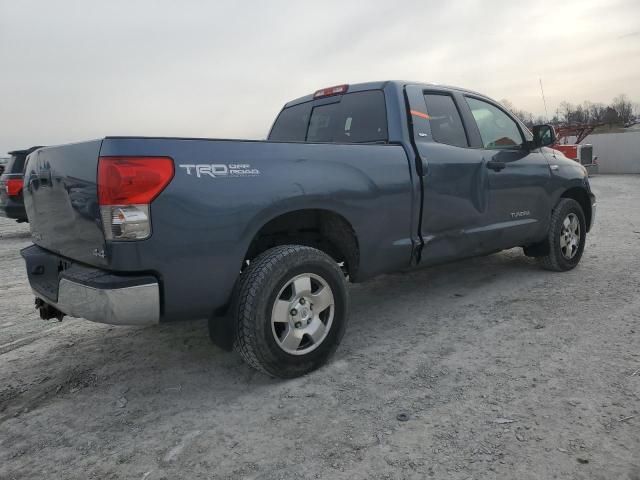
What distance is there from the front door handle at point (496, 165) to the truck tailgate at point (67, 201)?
3203 millimetres

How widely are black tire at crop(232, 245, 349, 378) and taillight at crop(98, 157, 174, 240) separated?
0.65 metres

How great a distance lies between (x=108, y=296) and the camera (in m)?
2.35

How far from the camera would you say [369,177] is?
3289mm

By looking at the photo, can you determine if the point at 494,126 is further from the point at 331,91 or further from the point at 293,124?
the point at 293,124

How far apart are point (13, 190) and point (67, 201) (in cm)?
734

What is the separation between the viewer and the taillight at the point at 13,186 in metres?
8.69

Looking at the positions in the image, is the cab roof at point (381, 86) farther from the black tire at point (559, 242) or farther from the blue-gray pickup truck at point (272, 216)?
the black tire at point (559, 242)

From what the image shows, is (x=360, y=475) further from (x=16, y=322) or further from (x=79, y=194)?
(x=16, y=322)

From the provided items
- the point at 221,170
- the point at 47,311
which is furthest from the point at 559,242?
the point at 47,311

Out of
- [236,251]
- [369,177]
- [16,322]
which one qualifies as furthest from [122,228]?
[16,322]

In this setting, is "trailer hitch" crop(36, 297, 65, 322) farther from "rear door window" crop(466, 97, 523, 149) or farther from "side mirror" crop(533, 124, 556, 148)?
"side mirror" crop(533, 124, 556, 148)

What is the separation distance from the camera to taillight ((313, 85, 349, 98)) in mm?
4250

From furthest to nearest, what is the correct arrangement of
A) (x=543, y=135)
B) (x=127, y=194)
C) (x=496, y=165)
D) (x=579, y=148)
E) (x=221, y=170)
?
1. (x=579, y=148)
2. (x=543, y=135)
3. (x=496, y=165)
4. (x=221, y=170)
5. (x=127, y=194)

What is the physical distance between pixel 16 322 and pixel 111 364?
1.57 meters
